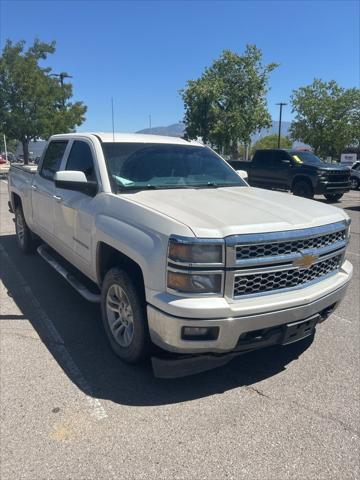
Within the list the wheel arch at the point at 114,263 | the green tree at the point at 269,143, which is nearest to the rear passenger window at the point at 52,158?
the wheel arch at the point at 114,263

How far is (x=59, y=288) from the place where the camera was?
5.25 meters

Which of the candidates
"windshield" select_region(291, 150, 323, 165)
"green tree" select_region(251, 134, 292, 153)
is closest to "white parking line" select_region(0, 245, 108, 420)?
"windshield" select_region(291, 150, 323, 165)

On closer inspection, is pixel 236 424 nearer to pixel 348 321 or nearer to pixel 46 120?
pixel 348 321

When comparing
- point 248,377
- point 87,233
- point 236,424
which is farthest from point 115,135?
point 236,424

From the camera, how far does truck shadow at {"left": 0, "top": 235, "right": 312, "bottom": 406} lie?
3.12 metres

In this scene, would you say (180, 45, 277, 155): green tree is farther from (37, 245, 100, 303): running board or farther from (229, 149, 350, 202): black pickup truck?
(37, 245, 100, 303): running board

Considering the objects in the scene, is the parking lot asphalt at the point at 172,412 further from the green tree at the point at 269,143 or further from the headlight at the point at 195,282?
the green tree at the point at 269,143

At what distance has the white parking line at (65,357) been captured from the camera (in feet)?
9.57

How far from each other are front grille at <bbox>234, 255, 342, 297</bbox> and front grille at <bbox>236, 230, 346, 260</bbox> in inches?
5.1

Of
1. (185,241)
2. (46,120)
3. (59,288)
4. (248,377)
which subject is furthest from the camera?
(46,120)

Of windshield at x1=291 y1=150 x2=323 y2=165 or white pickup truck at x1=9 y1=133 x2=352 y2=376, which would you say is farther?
windshield at x1=291 y1=150 x2=323 y2=165

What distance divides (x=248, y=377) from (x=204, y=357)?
658mm

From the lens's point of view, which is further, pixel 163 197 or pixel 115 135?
pixel 115 135

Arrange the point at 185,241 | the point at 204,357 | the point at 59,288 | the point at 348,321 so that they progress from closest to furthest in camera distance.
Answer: the point at 185,241
the point at 204,357
the point at 348,321
the point at 59,288
